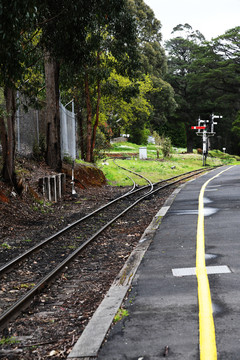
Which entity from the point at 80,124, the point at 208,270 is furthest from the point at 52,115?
the point at 208,270

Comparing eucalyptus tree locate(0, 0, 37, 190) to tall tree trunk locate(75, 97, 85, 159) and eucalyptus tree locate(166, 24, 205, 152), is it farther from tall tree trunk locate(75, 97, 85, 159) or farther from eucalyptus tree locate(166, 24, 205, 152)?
eucalyptus tree locate(166, 24, 205, 152)

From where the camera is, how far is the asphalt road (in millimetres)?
3949

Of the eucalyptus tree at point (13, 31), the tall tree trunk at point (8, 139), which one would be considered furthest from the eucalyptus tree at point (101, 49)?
the eucalyptus tree at point (13, 31)

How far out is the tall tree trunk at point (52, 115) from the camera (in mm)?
18062

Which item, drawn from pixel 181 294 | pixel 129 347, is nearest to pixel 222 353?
pixel 129 347

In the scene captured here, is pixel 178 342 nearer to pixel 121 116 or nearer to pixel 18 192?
pixel 18 192

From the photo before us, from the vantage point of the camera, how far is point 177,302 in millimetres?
5156

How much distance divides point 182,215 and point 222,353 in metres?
8.57

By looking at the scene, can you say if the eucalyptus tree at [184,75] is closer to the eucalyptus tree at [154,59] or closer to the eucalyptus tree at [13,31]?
the eucalyptus tree at [154,59]

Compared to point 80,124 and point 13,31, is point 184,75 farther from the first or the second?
point 13,31

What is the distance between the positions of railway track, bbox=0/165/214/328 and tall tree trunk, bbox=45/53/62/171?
6526 millimetres

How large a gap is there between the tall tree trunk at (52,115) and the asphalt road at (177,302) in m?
9.82

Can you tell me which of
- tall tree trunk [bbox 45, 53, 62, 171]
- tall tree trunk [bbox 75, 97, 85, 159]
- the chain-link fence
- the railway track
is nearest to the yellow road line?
the railway track

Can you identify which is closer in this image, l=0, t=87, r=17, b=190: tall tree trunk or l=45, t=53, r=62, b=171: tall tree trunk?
l=0, t=87, r=17, b=190: tall tree trunk
